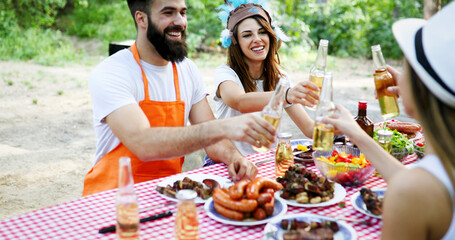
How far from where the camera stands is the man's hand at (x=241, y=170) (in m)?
2.47

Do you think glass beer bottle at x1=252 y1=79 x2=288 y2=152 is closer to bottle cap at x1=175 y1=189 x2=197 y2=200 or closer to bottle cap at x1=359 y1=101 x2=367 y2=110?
bottle cap at x1=175 y1=189 x2=197 y2=200

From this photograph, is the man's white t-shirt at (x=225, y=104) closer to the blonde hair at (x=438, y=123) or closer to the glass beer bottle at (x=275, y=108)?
the glass beer bottle at (x=275, y=108)

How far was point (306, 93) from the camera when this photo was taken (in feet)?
8.84

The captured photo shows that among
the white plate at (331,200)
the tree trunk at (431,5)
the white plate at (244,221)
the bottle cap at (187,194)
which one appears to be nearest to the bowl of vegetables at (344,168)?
the white plate at (331,200)

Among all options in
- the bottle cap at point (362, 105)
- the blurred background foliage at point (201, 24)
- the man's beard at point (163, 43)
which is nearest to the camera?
the bottle cap at point (362, 105)

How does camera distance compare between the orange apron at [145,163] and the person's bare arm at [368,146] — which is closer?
the person's bare arm at [368,146]

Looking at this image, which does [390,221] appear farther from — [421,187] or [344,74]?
[344,74]

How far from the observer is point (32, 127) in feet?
23.1

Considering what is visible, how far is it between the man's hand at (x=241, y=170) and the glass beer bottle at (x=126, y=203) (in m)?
0.90

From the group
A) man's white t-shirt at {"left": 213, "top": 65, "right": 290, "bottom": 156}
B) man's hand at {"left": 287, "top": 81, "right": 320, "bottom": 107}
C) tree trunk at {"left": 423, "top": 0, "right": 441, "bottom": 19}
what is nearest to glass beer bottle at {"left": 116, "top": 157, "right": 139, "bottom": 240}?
man's hand at {"left": 287, "top": 81, "right": 320, "bottom": 107}

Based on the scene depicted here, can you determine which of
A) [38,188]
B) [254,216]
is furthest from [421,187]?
[38,188]

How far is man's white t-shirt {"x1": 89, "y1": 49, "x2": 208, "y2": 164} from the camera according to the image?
2.76m

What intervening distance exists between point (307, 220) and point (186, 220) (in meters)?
0.55

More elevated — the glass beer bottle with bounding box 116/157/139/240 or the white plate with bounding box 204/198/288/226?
the glass beer bottle with bounding box 116/157/139/240
